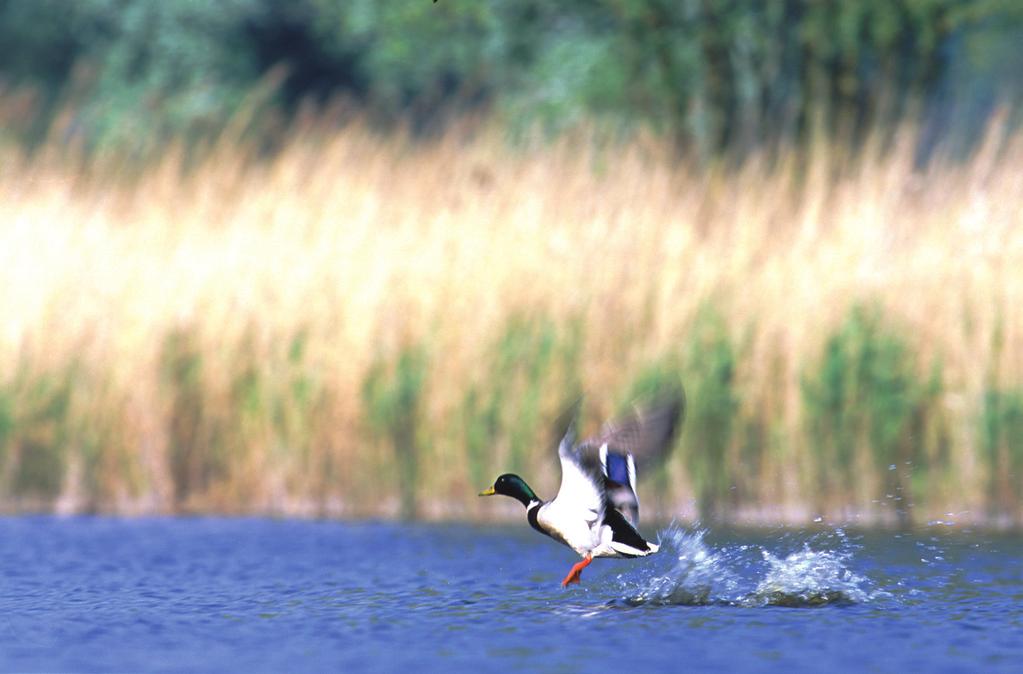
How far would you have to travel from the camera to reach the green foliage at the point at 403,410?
31.5ft

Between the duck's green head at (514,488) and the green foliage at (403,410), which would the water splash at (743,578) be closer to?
the duck's green head at (514,488)

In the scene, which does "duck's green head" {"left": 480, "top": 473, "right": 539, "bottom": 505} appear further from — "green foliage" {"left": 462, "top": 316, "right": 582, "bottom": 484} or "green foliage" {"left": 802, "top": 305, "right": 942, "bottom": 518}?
"green foliage" {"left": 802, "top": 305, "right": 942, "bottom": 518}

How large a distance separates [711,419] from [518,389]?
3.21 ft

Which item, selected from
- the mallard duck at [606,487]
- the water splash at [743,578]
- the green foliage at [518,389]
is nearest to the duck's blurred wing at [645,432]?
the mallard duck at [606,487]

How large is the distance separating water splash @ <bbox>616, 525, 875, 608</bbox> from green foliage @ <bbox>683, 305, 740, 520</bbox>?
137cm

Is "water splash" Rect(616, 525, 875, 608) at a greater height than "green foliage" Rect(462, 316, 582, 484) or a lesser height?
lesser

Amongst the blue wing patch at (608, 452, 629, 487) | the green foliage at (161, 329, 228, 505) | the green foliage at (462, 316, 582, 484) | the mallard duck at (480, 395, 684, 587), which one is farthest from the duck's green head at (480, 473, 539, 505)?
the green foliage at (161, 329, 228, 505)

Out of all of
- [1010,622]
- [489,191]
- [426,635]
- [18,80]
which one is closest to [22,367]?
[489,191]

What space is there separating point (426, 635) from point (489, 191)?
460 cm

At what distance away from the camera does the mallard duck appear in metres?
5.76

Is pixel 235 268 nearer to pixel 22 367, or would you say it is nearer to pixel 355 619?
pixel 22 367

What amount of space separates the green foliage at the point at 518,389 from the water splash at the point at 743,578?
1.74 m

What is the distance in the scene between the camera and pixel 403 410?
380 inches

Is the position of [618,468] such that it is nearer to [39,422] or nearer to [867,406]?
[867,406]
